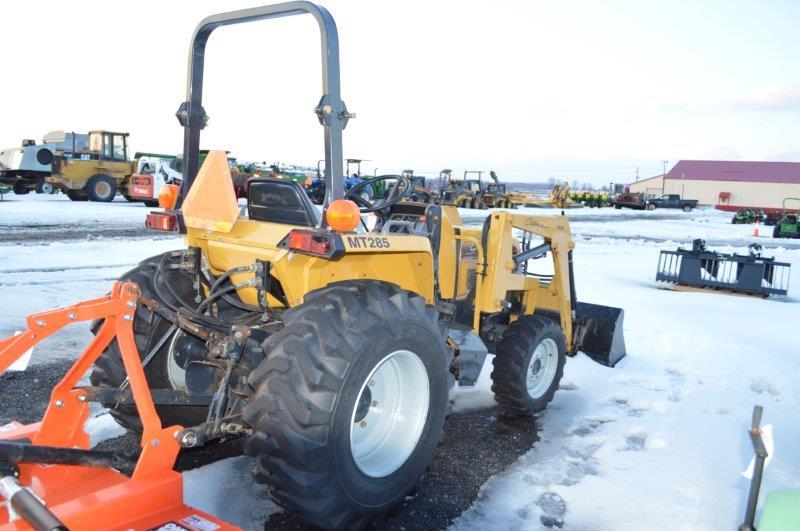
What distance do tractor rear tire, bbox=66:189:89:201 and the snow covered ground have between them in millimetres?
13459

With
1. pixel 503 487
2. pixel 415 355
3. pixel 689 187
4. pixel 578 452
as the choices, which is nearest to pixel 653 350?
pixel 578 452

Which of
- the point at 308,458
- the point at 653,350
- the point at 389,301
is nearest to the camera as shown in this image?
the point at 308,458

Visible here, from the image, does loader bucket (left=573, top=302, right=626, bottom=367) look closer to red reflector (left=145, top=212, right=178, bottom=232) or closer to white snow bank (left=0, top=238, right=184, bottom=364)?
red reflector (left=145, top=212, right=178, bottom=232)

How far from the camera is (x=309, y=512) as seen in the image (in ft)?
8.39

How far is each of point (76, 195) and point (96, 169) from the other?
47.9 inches

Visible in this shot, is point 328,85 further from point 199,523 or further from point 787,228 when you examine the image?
point 787,228

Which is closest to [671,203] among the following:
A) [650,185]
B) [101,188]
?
[650,185]

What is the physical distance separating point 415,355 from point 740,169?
7273cm

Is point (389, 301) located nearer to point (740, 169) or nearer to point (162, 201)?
point (162, 201)

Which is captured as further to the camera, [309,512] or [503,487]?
[503,487]

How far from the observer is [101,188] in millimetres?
22453

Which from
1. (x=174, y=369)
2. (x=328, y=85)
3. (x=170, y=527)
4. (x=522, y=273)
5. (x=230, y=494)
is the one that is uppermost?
(x=328, y=85)

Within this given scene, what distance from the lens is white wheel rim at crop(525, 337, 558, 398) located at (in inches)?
185

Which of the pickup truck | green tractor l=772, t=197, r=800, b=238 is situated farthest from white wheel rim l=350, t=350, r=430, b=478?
the pickup truck
